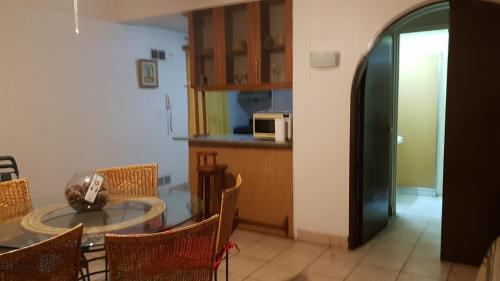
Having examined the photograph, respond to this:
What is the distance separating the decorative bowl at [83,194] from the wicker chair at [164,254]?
758 mm

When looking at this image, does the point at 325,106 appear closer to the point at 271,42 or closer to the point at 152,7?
the point at 271,42

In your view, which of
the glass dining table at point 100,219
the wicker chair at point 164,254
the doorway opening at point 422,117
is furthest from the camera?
the doorway opening at point 422,117

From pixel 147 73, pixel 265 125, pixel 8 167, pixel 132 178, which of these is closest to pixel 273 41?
pixel 265 125

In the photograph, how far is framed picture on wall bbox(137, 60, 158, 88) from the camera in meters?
4.92

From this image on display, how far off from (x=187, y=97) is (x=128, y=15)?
4.59 ft

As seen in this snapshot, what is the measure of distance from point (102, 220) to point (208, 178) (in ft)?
5.41

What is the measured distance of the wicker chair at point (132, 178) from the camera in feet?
9.41

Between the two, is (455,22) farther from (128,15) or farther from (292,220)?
(128,15)

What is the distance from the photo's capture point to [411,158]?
516 cm

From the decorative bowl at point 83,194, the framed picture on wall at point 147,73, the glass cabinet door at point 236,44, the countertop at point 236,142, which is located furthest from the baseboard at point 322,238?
the framed picture on wall at point 147,73

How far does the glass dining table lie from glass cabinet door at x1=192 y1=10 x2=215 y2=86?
2007 mm

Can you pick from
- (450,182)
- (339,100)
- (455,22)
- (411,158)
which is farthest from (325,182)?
(411,158)

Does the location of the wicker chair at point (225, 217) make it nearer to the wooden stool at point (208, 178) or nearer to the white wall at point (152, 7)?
the wooden stool at point (208, 178)

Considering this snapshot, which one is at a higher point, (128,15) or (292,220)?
(128,15)
